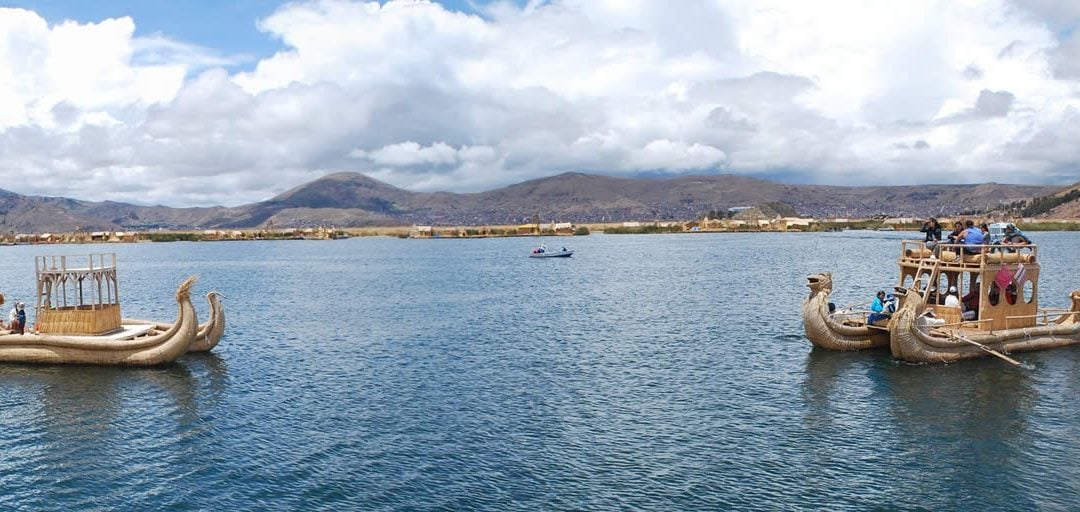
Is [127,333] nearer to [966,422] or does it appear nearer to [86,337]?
[86,337]

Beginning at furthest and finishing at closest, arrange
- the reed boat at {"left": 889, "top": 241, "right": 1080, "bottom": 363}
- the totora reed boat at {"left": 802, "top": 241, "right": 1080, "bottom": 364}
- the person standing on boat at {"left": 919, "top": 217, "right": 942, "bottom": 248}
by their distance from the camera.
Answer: the person standing on boat at {"left": 919, "top": 217, "right": 942, "bottom": 248} → the totora reed boat at {"left": 802, "top": 241, "right": 1080, "bottom": 364} → the reed boat at {"left": 889, "top": 241, "right": 1080, "bottom": 363}

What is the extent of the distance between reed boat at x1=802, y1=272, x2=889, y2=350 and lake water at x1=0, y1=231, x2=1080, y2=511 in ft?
3.00

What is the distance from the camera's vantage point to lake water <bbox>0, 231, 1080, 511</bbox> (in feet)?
76.1

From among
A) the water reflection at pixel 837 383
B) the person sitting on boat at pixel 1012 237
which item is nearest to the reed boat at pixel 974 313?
the person sitting on boat at pixel 1012 237

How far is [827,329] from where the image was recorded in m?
41.5

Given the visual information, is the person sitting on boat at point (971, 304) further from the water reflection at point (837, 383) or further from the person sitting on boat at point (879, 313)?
the water reflection at point (837, 383)

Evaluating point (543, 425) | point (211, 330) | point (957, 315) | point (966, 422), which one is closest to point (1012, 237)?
point (957, 315)

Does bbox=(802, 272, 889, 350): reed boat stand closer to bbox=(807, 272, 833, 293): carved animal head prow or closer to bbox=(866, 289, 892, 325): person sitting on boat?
bbox=(807, 272, 833, 293): carved animal head prow

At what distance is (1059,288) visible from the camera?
241 ft

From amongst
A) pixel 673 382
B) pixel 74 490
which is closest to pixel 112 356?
pixel 74 490

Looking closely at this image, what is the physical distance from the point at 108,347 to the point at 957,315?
145ft

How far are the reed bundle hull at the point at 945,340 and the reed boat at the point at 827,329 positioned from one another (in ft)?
5.73

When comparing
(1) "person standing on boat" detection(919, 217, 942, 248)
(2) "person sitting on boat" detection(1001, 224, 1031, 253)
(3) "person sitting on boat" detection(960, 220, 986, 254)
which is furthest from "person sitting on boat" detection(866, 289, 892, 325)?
(2) "person sitting on boat" detection(1001, 224, 1031, 253)

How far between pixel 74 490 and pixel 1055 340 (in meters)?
46.1
